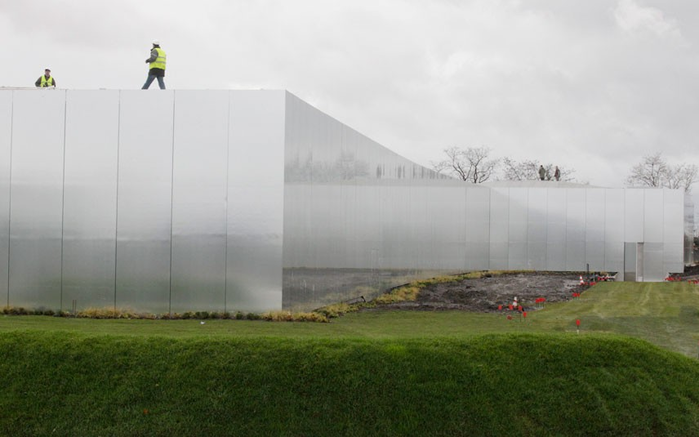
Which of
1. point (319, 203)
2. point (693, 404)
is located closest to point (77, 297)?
point (319, 203)

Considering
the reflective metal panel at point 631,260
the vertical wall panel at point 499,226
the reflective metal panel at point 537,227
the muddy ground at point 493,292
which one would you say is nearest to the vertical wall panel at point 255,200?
the muddy ground at point 493,292

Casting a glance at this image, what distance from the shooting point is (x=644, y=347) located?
7188 millimetres

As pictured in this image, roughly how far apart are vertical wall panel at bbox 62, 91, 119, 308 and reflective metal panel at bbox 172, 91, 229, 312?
5.21ft

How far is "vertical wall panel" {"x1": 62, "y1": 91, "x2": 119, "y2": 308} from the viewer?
13.4m

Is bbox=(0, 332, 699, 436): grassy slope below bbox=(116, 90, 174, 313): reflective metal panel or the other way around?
below

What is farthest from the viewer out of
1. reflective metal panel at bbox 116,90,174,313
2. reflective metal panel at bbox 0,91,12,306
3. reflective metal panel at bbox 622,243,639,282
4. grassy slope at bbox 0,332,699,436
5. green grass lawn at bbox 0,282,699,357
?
reflective metal panel at bbox 622,243,639,282

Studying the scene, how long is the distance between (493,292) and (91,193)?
46.9 feet

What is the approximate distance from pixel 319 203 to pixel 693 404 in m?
10.0

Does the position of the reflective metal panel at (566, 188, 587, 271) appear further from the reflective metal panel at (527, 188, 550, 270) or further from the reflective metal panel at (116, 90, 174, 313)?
the reflective metal panel at (116, 90, 174, 313)

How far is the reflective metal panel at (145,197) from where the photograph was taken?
1318 cm

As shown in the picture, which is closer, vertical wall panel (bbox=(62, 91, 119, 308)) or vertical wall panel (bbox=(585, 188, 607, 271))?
vertical wall panel (bbox=(62, 91, 119, 308))

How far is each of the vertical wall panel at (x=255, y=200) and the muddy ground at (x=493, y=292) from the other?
5.22 m

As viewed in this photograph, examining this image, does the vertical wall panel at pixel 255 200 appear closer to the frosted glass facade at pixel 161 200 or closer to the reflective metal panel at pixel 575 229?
the frosted glass facade at pixel 161 200

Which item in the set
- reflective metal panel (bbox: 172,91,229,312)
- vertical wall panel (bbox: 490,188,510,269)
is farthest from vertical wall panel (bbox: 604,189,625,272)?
reflective metal panel (bbox: 172,91,229,312)
